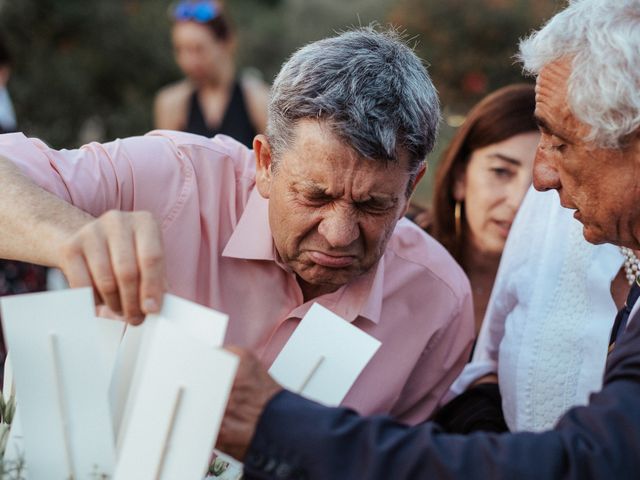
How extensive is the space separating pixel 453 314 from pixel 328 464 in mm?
1065

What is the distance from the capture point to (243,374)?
5.49 feet

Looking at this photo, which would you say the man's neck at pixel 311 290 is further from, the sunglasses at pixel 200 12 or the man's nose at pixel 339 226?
the sunglasses at pixel 200 12

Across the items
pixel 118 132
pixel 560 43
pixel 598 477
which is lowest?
pixel 118 132

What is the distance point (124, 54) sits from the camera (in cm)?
1308

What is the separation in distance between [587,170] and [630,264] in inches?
27.4

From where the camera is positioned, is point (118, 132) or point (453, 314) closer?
point (453, 314)

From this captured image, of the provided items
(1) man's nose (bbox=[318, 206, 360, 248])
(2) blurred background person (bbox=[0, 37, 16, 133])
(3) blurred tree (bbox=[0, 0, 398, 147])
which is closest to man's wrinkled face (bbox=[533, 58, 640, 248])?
(1) man's nose (bbox=[318, 206, 360, 248])

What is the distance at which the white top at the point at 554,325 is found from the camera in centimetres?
264

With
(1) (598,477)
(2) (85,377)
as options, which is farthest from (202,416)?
(1) (598,477)

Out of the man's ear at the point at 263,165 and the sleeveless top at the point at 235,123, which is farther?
the sleeveless top at the point at 235,123

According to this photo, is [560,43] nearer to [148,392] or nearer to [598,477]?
[598,477]

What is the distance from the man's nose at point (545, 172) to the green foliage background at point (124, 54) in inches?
350

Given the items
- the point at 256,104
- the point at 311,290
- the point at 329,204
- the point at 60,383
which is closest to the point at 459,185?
the point at 311,290

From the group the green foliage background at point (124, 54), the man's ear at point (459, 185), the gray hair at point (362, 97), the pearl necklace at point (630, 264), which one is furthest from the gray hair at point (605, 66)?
the green foliage background at point (124, 54)
